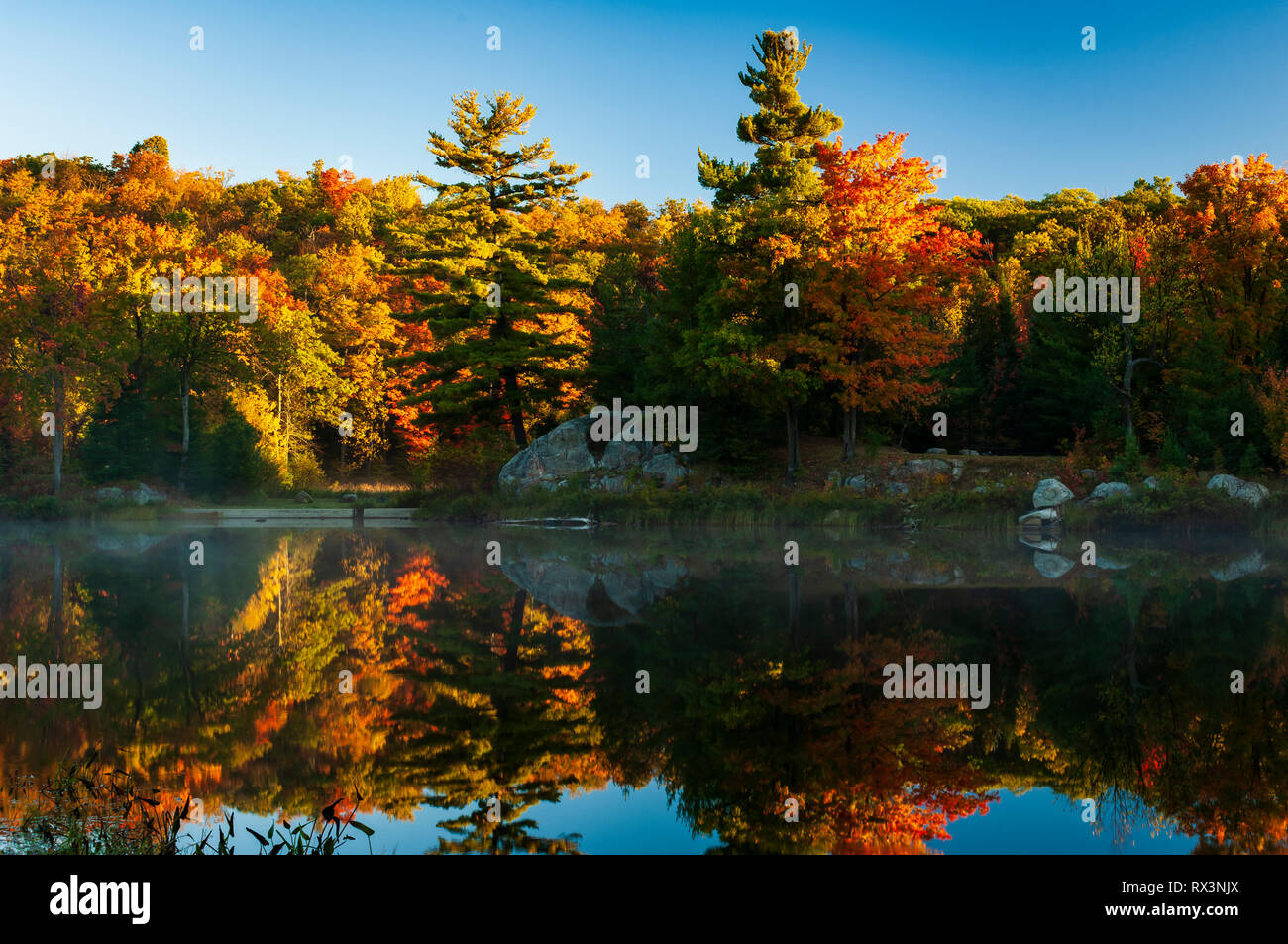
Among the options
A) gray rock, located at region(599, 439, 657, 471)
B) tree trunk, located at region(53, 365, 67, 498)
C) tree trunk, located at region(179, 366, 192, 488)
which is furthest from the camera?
tree trunk, located at region(179, 366, 192, 488)

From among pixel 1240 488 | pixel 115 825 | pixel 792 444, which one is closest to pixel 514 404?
pixel 792 444

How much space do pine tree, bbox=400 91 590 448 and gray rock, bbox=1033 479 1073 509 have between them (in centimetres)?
1804

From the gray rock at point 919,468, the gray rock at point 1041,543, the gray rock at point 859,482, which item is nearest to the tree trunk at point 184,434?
the gray rock at point 859,482

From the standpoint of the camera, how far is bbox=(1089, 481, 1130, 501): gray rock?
26.4 metres

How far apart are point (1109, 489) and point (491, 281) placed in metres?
22.9

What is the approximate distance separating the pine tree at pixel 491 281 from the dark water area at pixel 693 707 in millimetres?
20706

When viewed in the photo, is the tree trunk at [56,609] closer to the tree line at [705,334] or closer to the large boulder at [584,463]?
the large boulder at [584,463]

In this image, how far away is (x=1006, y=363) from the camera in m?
35.4

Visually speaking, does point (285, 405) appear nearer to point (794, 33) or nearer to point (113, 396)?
point (113, 396)

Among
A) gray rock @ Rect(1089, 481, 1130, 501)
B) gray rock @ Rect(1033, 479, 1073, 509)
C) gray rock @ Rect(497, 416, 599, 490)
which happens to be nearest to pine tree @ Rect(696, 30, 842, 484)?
gray rock @ Rect(497, 416, 599, 490)

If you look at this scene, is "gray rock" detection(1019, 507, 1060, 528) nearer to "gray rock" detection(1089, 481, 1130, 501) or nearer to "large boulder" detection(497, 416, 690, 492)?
"gray rock" detection(1089, 481, 1130, 501)

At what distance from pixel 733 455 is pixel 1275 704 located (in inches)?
981

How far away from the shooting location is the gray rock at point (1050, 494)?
27250 millimetres
